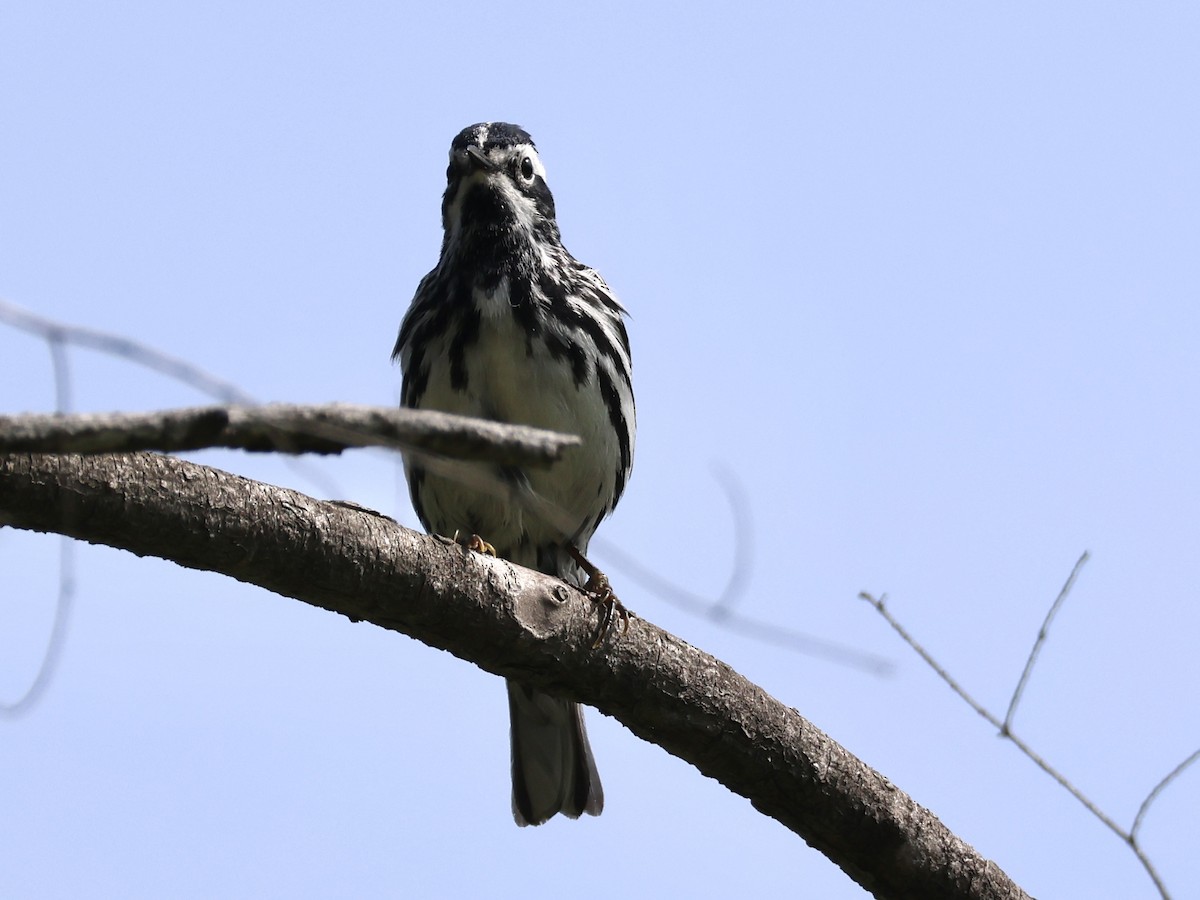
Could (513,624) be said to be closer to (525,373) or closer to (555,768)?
(525,373)

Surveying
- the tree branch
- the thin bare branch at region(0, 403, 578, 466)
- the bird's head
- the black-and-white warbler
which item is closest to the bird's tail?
the black-and-white warbler

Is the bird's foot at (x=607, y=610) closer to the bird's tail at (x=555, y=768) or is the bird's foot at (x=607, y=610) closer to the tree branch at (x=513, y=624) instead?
the tree branch at (x=513, y=624)

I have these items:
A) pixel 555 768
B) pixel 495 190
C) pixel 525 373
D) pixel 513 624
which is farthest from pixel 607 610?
pixel 495 190

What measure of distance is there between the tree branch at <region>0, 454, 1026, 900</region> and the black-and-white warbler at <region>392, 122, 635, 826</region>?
169 cm

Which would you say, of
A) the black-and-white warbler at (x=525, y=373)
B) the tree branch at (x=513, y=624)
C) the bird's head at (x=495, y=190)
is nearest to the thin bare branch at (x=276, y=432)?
the tree branch at (x=513, y=624)

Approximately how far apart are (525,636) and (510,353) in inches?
90.0

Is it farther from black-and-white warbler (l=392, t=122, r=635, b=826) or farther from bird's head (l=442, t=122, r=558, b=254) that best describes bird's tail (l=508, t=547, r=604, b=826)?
bird's head (l=442, t=122, r=558, b=254)

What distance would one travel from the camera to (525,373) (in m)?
7.05

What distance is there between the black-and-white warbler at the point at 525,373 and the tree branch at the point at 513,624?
5.55ft

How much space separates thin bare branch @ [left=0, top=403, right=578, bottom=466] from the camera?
2.49 meters

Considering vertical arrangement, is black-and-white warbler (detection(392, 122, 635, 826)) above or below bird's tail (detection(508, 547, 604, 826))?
above

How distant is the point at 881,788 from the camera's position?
5.42 meters

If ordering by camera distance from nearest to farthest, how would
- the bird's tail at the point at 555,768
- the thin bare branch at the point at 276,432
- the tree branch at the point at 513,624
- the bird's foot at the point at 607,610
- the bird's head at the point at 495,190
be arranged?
the thin bare branch at the point at 276,432
the tree branch at the point at 513,624
the bird's foot at the point at 607,610
the bird's tail at the point at 555,768
the bird's head at the point at 495,190

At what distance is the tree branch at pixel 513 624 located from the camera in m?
4.20
